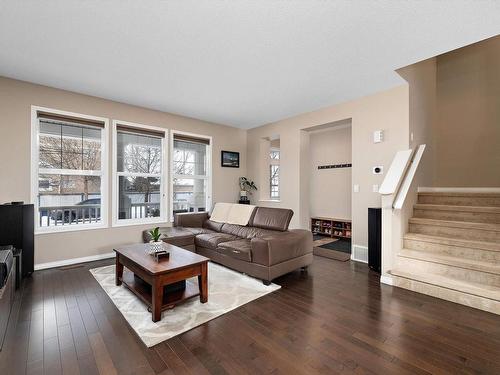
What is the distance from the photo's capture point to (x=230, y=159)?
6000 mm

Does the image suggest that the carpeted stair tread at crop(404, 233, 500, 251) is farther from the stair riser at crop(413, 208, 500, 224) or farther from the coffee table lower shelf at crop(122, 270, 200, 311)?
the coffee table lower shelf at crop(122, 270, 200, 311)

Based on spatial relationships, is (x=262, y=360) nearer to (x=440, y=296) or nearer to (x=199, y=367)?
(x=199, y=367)

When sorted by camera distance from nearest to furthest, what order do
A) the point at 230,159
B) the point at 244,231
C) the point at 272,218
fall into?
the point at 272,218 < the point at 244,231 < the point at 230,159

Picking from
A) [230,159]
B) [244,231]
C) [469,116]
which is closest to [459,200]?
[469,116]

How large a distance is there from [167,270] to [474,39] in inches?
152

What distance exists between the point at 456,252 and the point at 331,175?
345 cm

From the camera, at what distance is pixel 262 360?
5.69ft

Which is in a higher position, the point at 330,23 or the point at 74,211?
the point at 330,23

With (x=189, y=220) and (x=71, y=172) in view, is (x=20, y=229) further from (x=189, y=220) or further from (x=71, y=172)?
(x=189, y=220)

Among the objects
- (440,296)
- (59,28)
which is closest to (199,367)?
(440,296)

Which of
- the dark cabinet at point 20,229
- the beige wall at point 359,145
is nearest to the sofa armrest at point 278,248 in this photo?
the beige wall at point 359,145

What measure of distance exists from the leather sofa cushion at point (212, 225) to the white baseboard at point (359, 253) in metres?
2.37

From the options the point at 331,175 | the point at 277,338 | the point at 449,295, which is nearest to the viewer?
the point at 277,338

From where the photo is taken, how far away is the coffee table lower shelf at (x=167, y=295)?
7.77ft
